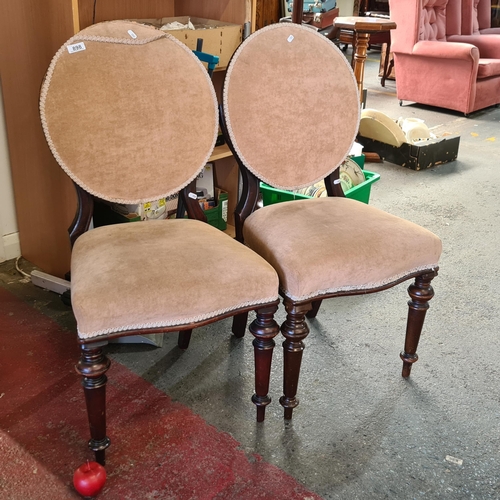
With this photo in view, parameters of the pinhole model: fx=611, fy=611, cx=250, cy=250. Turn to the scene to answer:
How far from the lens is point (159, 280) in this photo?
127 cm

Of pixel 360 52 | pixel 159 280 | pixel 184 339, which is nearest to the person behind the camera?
pixel 159 280

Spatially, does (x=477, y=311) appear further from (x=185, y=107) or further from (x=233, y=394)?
(x=185, y=107)

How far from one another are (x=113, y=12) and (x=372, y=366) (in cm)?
148

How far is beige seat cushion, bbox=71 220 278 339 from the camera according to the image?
123 centimetres

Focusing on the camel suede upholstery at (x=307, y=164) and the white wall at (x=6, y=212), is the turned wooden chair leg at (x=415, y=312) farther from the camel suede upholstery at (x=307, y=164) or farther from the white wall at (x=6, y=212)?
the white wall at (x=6, y=212)

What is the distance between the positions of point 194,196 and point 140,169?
175 mm

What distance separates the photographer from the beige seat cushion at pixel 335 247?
1.43 meters

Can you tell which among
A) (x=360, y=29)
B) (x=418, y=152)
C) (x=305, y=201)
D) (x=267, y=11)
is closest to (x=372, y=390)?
(x=305, y=201)

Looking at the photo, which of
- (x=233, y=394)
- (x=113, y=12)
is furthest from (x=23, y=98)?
(x=233, y=394)

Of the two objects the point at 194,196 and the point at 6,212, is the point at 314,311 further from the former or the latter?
the point at 6,212

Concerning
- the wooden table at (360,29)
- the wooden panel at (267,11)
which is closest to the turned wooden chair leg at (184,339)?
the wooden table at (360,29)

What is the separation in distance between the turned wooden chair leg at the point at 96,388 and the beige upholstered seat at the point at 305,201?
437 mm

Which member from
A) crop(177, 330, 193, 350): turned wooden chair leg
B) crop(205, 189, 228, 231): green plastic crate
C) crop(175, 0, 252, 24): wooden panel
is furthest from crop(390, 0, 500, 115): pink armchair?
crop(177, 330, 193, 350): turned wooden chair leg

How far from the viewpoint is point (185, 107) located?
1.64 metres
